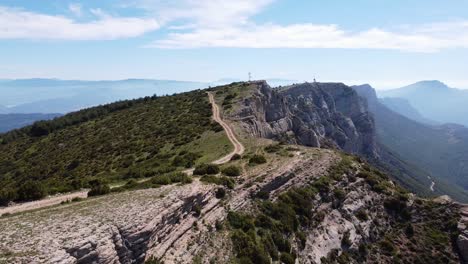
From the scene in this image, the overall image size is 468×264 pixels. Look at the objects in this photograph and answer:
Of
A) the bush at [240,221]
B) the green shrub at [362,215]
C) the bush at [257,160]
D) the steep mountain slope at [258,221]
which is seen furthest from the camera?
the green shrub at [362,215]

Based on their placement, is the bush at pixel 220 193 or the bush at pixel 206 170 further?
the bush at pixel 206 170

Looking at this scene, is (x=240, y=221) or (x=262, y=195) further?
(x=262, y=195)

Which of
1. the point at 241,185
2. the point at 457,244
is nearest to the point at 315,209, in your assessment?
the point at 241,185

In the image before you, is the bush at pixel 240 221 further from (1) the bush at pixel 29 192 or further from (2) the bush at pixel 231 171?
(1) the bush at pixel 29 192

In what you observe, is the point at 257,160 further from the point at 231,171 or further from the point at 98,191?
the point at 98,191

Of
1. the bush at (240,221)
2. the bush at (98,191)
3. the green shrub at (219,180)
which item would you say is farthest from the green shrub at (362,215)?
the bush at (98,191)

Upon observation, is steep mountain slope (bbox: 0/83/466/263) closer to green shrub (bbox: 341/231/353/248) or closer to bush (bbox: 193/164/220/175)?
green shrub (bbox: 341/231/353/248)

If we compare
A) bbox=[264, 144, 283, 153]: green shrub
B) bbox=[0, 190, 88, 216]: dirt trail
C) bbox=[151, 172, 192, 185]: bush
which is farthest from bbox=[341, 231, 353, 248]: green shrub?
bbox=[0, 190, 88, 216]: dirt trail

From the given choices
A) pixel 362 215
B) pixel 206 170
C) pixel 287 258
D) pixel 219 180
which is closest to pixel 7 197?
pixel 206 170
